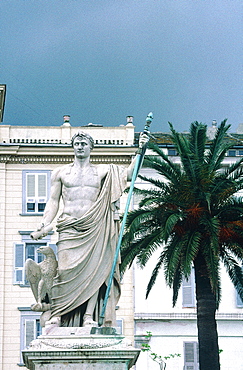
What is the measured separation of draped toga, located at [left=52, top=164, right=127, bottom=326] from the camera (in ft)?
41.6

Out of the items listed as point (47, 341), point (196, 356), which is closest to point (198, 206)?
point (196, 356)

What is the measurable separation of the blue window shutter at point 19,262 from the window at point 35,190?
1.75 m

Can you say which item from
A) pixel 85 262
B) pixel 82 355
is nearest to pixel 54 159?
pixel 85 262

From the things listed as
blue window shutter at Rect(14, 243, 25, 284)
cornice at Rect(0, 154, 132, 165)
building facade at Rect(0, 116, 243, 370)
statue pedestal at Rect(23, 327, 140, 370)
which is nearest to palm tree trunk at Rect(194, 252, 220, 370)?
building facade at Rect(0, 116, 243, 370)

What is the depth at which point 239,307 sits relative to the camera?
4178cm

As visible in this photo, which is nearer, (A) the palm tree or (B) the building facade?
(A) the palm tree

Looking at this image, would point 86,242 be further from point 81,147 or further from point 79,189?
point 81,147

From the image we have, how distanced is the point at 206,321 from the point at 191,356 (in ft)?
41.1

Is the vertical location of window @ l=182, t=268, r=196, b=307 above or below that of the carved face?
above

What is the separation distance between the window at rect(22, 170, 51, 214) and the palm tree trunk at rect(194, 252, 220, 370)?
47.0 feet

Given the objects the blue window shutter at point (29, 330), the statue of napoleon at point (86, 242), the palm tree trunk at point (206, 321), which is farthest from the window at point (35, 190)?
the statue of napoleon at point (86, 242)

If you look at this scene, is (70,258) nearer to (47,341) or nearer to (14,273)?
(47,341)

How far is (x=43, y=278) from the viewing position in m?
12.9

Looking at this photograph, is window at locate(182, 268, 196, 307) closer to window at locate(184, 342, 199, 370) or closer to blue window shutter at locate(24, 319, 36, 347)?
window at locate(184, 342, 199, 370)
